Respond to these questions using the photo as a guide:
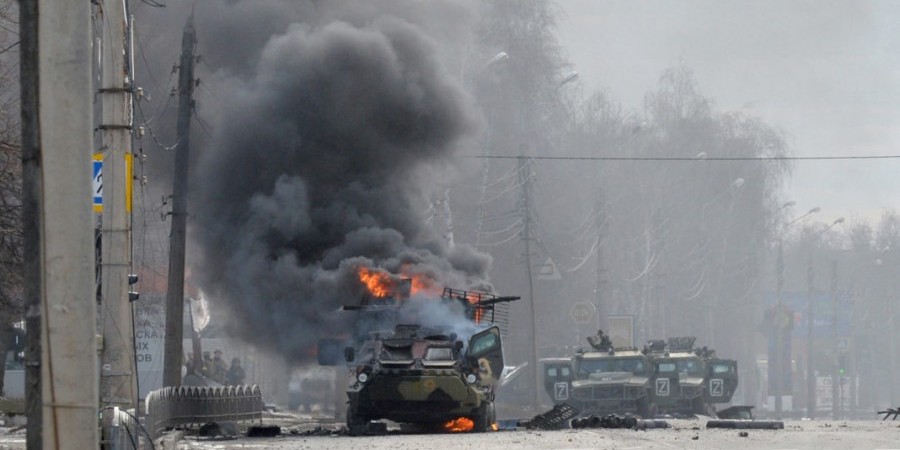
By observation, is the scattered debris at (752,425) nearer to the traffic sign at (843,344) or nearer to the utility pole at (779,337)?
the utility pole at (779,337)

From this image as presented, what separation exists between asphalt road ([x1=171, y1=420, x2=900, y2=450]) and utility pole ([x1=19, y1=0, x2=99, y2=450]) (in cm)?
765

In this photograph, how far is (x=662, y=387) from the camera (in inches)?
1257

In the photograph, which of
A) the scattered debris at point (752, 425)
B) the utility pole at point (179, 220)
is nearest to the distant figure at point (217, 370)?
the utility pole at point (179, 220)

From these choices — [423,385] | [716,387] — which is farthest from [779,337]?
[423,385]

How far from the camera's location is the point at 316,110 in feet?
94.9

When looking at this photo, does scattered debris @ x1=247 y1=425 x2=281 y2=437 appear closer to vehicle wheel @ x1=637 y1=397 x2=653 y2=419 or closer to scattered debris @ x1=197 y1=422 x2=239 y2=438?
scattered debris @ x1=197 y1=422 x2=239 y2=438

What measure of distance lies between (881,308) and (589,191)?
123 feet

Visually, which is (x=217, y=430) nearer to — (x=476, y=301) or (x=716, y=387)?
(x=476, y=301)

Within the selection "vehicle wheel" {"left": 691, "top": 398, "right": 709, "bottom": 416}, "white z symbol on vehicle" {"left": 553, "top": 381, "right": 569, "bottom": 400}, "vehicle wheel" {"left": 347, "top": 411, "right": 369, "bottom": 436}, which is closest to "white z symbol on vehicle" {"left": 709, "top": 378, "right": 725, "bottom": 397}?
"vehicle wheel" {"left": 691, "top": 398, "right": 709, "bottom": 416}

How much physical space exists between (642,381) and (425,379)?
12.6 meters

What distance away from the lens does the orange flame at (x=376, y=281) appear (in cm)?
2414

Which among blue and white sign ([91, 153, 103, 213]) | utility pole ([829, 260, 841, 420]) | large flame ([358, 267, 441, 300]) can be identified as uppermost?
blue and white sign ([91, 153, 103, 213])

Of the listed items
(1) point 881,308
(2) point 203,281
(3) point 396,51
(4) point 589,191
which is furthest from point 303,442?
(1) point 881,308

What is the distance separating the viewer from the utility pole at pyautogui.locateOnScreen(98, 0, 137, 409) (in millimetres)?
17891
